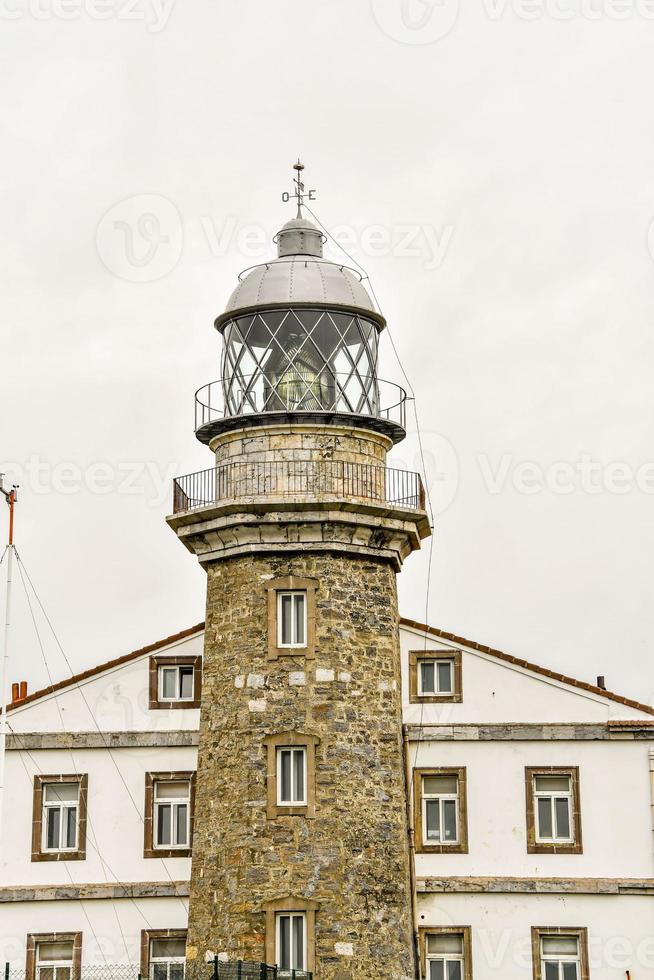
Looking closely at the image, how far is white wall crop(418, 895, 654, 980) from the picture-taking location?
3566 centimetres

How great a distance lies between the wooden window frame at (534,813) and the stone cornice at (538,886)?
0.58 meters

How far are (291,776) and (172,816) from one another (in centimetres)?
680

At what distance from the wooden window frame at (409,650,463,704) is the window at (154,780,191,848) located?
4.94m

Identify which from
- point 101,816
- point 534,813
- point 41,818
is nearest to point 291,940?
point 534,813

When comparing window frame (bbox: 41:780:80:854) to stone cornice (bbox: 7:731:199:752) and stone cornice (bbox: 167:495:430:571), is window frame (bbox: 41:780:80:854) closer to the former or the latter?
stone cornice (bbox: 7:731:199:752)

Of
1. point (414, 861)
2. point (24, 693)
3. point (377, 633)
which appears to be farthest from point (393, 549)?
point (24, 693)

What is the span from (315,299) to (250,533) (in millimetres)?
4238

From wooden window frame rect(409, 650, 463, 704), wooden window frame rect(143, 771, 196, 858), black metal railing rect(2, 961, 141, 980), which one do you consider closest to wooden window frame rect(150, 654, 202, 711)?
wooden window frame rect(143, 771, 196, 858)

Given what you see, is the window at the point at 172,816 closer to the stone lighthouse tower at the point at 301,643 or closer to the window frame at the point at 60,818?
the window frame at the point at 60,818

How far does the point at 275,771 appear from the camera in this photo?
31.1 m

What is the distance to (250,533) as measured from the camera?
32188 mm

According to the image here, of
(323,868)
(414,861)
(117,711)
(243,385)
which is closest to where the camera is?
(323,868)

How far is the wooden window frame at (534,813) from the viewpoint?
36.3 meters

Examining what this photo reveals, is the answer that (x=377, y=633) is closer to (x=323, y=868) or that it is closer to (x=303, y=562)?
(x=303, y=562)
